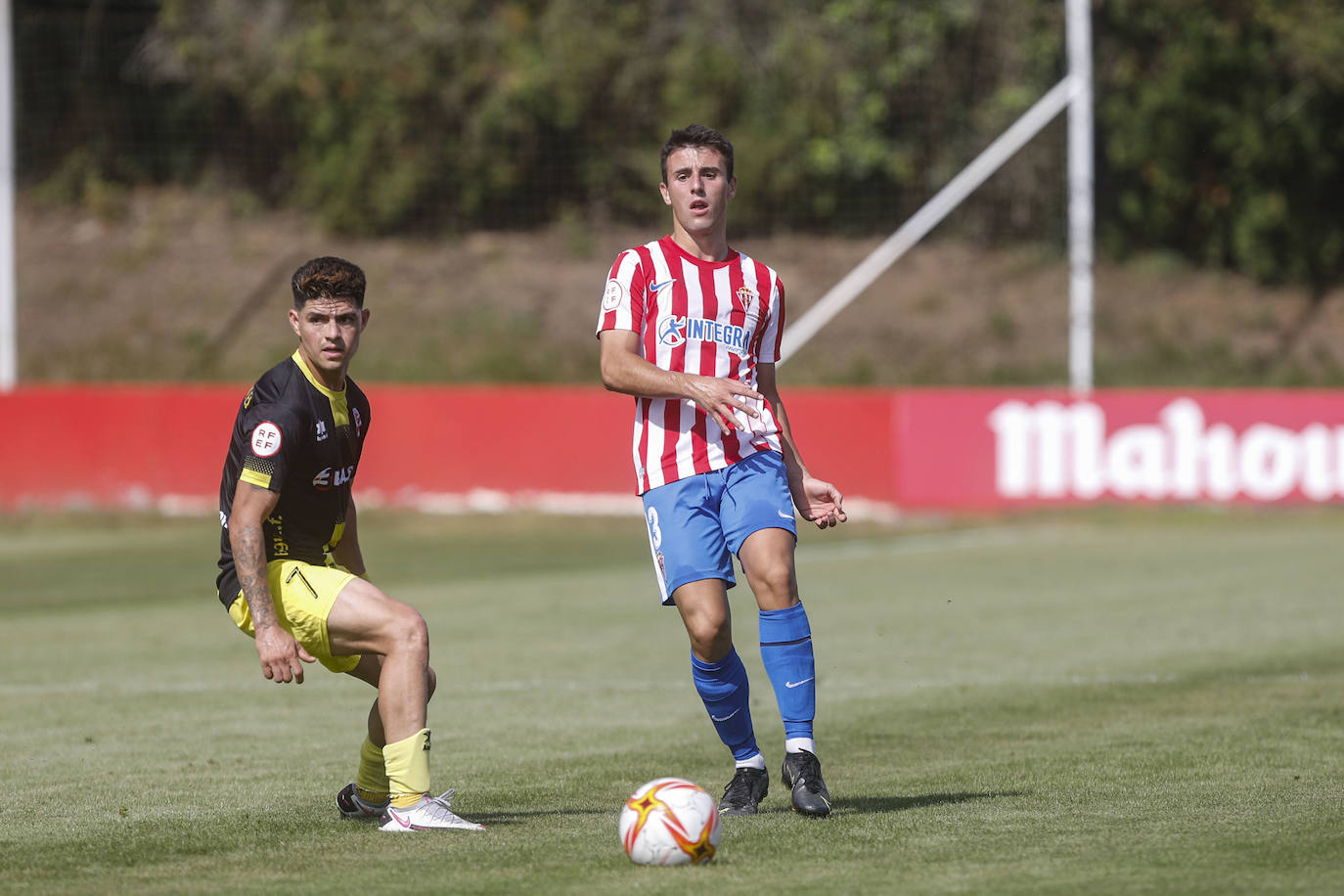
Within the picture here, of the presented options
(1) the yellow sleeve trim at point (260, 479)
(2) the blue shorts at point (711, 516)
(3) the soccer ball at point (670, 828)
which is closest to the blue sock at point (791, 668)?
(2) the blue shorts at point (711, 516)

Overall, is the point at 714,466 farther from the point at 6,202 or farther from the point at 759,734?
the point at 6,202

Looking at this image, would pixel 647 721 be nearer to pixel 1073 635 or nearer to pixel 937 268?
pixel 1073 635

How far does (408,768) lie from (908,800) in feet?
6.12

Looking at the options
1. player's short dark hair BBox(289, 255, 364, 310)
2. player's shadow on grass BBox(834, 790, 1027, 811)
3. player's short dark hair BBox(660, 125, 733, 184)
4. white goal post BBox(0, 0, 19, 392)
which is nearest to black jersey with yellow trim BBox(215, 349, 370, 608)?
player's short dark hair BBox(289, 255, 364, 310)

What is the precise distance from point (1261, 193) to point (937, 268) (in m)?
6.78

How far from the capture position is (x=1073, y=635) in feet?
39.4

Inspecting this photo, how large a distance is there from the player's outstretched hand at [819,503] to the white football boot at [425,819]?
1605 millimetres

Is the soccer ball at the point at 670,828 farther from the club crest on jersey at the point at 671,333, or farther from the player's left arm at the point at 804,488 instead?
the club crest on jersey at the point at 671,333

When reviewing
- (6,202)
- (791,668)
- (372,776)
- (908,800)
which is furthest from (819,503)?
(6,202)

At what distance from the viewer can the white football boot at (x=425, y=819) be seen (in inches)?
236

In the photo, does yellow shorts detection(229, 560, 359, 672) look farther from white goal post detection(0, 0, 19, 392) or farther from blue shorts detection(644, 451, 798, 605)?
white goal post detection(0, 0, 19, 392)

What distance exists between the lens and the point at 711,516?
6.44 meters

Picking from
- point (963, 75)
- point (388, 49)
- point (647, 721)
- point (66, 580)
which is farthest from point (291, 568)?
point (388, 49)

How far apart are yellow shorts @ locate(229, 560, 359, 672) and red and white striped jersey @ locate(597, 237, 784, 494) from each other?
1.15 m
